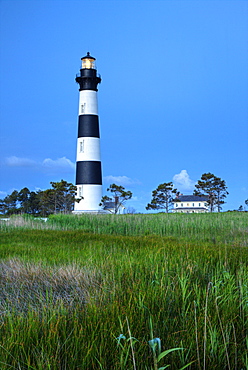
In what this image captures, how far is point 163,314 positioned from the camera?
306 centimetres

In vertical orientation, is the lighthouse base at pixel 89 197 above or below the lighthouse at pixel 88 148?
below

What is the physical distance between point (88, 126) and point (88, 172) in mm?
3328

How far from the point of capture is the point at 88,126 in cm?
2880

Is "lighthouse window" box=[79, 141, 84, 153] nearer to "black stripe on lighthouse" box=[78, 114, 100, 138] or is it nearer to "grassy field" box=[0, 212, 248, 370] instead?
"black stripe on lighthouse" box=[78, 114, 100, 138]

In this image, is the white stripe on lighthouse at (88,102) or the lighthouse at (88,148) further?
the white stripe on lighthouse at (88,102)

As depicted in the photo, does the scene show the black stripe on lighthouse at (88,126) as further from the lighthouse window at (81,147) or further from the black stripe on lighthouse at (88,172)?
the black stripe on lighthouse at (88,172)

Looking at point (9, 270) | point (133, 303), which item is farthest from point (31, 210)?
point (133, 303)

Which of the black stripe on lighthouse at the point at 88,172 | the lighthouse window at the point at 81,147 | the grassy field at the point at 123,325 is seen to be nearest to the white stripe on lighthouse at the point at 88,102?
the lighthouse window at the point at 81,147

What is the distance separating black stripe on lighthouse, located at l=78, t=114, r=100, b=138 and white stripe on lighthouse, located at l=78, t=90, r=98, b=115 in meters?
0.39

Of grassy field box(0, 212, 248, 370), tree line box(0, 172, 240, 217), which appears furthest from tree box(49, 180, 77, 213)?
grassy field box(0, 212, 248, 370)

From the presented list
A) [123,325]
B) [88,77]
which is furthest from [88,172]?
[123,325]

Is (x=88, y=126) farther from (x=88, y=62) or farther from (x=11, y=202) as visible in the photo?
(x=11, y=202)

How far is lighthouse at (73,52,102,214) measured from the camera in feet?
93.6

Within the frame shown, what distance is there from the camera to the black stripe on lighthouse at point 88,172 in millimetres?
28484
